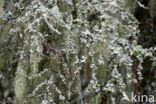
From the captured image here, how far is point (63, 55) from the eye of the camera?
1.05 metres

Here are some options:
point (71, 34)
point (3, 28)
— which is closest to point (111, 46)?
point (71, 34)

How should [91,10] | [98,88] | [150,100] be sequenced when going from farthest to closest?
[150,100], [91,10], [98,88]

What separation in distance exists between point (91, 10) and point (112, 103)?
46cm

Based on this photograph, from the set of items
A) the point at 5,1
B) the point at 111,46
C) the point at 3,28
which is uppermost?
the point at 5,1

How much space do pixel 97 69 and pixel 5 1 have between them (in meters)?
0.59

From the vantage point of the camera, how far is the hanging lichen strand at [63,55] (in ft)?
3.28

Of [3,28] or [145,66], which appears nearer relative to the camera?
[3,28]

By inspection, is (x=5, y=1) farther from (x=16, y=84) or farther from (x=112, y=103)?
(x=112, y=103)

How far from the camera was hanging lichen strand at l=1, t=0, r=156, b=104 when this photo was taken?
100 centimetres

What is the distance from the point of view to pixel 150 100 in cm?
144

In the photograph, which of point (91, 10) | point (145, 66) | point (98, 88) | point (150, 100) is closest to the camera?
point (98, 88)

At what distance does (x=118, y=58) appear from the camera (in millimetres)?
1038

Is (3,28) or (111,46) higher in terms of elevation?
(3,28)

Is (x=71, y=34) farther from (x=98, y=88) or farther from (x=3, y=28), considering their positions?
(x=3, y=28)
